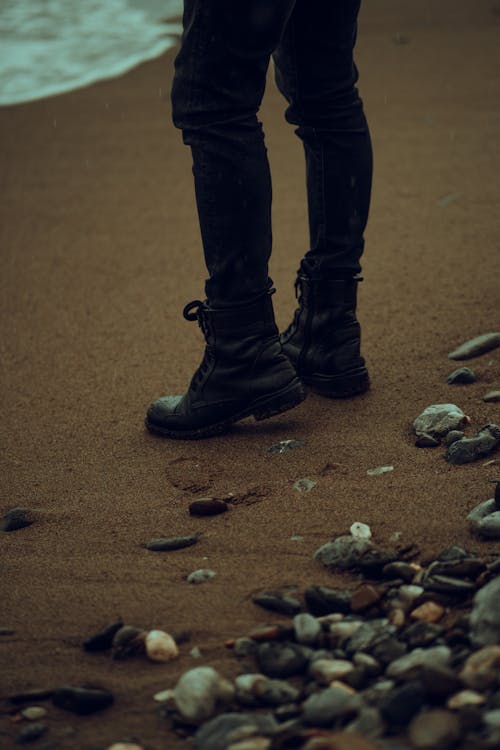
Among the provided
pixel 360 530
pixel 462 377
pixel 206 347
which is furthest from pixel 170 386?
pixel 360 530

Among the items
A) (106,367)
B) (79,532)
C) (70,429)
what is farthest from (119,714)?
(106,367)

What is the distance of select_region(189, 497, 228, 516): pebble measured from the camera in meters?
1.94

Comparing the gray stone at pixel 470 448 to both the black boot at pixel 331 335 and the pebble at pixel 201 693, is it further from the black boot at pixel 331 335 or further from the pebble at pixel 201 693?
the pebble at pixel 201 693

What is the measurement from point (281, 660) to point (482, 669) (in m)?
0.29

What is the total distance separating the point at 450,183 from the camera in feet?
14.5

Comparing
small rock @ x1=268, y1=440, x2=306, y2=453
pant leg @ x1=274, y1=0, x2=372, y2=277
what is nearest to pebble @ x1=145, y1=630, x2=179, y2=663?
small rock @ x1=268, y1=440, x2=306, y2=453

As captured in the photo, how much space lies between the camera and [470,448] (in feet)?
6.66

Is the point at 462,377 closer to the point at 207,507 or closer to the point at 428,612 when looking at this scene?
the point at 207,507

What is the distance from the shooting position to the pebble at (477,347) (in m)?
2.71

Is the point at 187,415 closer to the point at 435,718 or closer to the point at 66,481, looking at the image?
the point at 66,481

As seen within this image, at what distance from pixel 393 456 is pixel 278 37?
90cm

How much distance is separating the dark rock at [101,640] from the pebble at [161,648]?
65 mm

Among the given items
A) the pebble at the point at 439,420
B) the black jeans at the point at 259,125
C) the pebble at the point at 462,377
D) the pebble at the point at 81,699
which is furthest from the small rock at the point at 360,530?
the pebble at the point at 462,377

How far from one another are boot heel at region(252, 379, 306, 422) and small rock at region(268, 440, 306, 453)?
8cm
